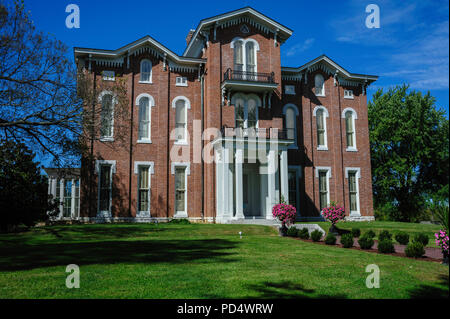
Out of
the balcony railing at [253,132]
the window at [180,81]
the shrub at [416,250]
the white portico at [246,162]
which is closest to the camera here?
the shrub at [416,250]

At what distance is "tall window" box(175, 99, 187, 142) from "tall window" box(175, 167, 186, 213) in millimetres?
2133

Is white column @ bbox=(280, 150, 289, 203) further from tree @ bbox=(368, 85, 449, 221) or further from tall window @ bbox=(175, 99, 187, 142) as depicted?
tree @ bbox=(368, 85, 449, 221)

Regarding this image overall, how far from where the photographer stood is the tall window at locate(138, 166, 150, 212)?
24578mm

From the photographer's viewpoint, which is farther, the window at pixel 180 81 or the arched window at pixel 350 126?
the arched window at pixel 350 126

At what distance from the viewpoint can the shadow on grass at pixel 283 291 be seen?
20.8ft

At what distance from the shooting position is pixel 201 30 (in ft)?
82.7

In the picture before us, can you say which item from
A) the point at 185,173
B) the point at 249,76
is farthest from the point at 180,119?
the point at 249,76

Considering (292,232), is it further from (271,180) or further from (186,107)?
(186,107)

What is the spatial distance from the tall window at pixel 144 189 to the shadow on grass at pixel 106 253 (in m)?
11.5

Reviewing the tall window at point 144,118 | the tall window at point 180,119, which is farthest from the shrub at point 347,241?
the tall window at point 144,118

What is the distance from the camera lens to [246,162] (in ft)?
83.9

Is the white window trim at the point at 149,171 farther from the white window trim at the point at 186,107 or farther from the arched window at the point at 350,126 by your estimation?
the arched window at the point at 350,126

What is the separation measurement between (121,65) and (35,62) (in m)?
9.35
